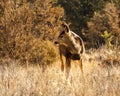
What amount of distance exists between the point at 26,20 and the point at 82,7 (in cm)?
2217

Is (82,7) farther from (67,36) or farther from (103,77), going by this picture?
(103,77)

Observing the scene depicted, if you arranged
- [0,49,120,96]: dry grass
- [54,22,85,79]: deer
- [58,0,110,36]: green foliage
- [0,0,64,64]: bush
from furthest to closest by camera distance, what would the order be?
[58,0,110,36]: green foliage < [0,0,64,64]: bush < [54,22,85,79]: deer < [0,49,120,96]: dry grass

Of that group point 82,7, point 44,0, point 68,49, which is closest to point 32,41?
point 44,0

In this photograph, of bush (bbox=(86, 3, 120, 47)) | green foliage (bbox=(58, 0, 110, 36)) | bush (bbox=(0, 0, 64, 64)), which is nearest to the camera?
bush (bbox=(0, 0, 64, 64))

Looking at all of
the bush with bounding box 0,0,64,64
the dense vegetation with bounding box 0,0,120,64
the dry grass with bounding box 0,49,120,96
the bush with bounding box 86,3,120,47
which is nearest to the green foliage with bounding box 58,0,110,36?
the bush with bounding box 86,3,120,47

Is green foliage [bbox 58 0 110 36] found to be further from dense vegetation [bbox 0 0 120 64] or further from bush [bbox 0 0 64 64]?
bush [bbox 0 0 64 64]

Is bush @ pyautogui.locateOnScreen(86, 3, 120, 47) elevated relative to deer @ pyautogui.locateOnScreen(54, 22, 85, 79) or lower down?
lower down

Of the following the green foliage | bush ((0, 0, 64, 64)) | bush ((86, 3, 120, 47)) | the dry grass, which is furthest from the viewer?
the green foliage

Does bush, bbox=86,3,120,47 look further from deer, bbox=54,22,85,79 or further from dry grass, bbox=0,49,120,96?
dry grass, bbox=0,49,120,96

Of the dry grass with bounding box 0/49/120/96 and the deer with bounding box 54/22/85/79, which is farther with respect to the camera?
the deer with bounding box 54/22/85/79

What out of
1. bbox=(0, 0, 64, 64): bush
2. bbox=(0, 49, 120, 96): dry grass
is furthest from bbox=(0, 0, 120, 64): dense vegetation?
bbox=(0, 49, 120, 96): dry grass

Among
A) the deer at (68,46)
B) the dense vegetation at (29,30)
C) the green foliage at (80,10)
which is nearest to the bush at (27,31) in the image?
the dense vegetation at (29,30)

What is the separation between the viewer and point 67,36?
9961 mm

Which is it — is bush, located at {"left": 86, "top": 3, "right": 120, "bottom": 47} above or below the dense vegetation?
below
